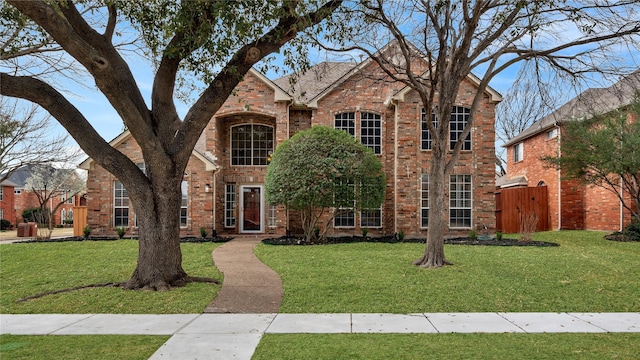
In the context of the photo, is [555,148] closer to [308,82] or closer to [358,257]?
[308,82]

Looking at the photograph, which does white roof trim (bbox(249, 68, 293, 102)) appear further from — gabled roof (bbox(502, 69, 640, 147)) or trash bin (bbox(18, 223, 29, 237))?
trash bin (bbox(18, 223, 29, 237))

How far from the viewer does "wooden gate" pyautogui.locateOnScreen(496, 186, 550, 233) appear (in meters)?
22.1

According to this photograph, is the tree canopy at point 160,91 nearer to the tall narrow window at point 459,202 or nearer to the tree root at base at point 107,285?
the tree root at base at point 107,285

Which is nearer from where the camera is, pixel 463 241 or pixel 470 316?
pixel 470 316

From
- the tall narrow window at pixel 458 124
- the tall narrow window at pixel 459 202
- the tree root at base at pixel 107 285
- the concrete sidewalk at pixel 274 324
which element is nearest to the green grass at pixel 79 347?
the concrete sidewalk at pixel 274 324

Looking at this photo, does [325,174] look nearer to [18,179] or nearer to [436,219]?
[436,219]

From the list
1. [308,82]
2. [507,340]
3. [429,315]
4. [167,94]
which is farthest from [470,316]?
[308,82]

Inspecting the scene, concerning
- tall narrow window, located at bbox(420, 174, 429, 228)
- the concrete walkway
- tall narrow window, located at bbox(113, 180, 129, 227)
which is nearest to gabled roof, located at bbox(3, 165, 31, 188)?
tall narrow window, located at bbox(113, 180, 129, 227)

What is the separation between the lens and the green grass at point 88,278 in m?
7.52

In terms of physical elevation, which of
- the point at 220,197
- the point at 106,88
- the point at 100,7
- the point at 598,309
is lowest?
the point at 598,309

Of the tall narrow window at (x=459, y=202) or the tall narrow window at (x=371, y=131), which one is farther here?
the tall narrow window at (x=371, y=131)

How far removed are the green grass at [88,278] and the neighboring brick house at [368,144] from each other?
333 centimetres

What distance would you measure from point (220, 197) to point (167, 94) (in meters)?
10.8

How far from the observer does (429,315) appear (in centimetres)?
691
